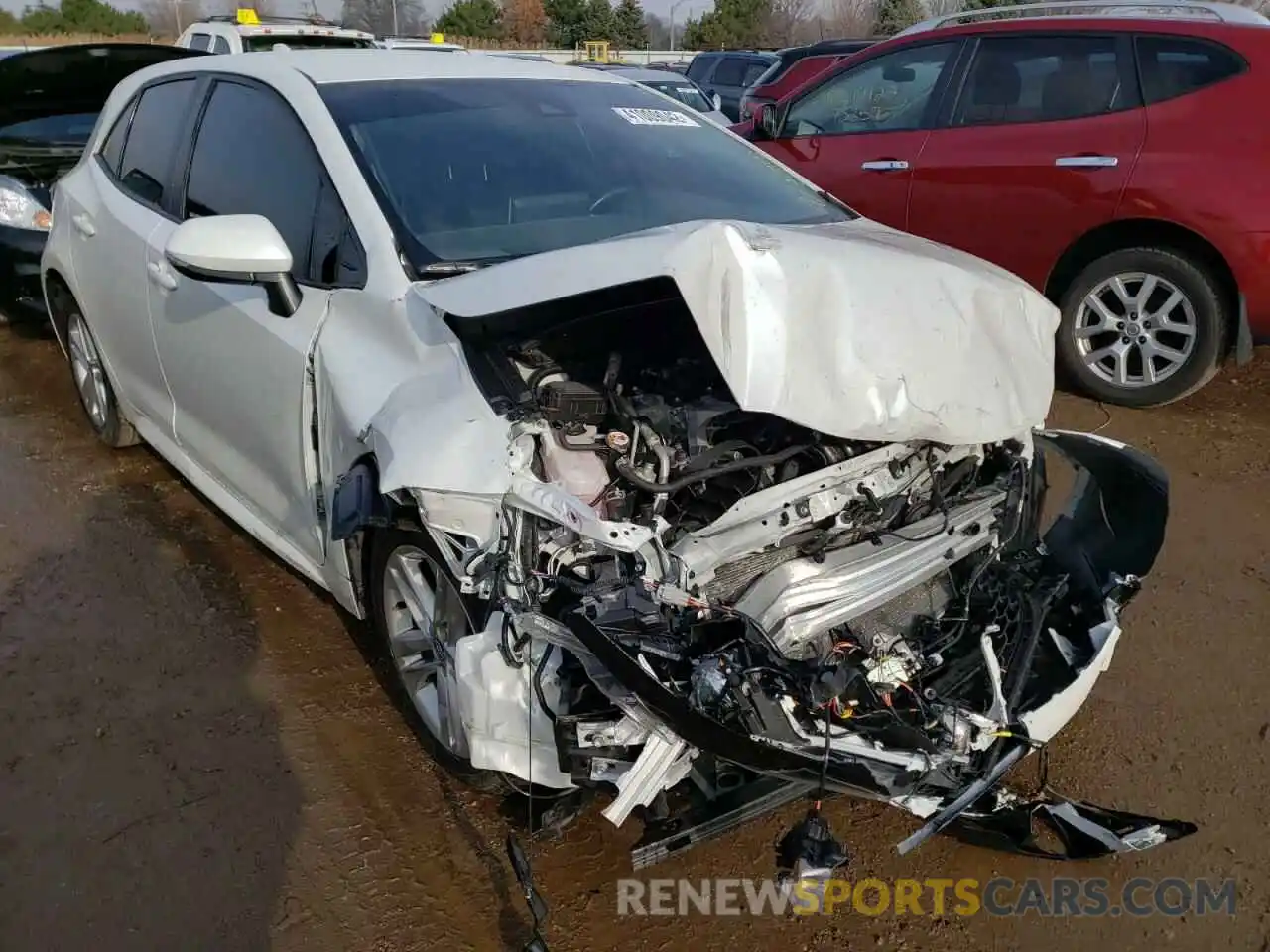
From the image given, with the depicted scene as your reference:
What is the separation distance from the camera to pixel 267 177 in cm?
316

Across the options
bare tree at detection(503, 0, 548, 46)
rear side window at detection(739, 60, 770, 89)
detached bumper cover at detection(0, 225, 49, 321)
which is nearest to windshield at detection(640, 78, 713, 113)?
rear side window at detection(739, 60, 770, 89)

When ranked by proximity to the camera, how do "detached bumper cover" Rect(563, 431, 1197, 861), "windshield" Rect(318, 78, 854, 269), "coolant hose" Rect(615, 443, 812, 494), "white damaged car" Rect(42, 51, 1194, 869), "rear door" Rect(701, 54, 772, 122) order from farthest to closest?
"rear door" Rect(701, 54, 772, 122)
"windshield" Rect(318, 78, 854, 269)
"coolant hose" Rect(615, 443, 812, 494)
"white damaged car" Rect(42, 51, 1194, 869)
"detached bumper cover" Rect(563, 431, 1197, 861)

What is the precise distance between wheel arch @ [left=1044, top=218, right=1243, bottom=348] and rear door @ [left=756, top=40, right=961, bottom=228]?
0.93 meters

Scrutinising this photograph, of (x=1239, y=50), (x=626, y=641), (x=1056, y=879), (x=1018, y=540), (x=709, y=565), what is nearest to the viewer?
(x=626, y=641)

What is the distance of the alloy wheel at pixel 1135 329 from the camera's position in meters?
5.00

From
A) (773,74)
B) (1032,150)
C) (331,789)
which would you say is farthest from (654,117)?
(773,74)

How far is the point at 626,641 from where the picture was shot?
2.05m

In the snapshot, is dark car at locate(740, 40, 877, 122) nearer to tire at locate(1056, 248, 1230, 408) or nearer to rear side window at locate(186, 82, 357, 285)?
tire at locate(1056, 248, 1230, 408)

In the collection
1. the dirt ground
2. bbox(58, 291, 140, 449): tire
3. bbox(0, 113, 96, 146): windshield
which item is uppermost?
bbox(0, 113, 96, 146): windshield

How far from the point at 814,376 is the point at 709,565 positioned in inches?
18.5

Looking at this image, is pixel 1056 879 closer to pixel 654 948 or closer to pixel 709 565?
pixel 654 948

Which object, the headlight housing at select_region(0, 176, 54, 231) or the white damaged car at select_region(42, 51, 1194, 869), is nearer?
the white damaged car at select_region(42, 51, 1194, 869)

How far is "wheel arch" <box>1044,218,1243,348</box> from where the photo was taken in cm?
488

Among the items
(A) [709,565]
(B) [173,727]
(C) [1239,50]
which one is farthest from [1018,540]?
(C) [1239,50]
